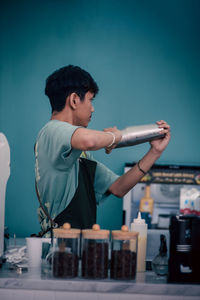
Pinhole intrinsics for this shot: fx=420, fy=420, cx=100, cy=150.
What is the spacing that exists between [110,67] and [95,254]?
3.44 m

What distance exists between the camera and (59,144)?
1522 mm

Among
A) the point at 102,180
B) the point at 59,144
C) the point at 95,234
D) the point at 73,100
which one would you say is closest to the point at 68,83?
the point at 73,100

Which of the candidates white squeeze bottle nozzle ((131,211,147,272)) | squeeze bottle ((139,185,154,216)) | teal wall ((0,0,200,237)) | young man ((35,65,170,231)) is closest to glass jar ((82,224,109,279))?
white squeeze bottle nozzle ((131,211,147,272))

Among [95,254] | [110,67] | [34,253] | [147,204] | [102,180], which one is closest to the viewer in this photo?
[95,254]

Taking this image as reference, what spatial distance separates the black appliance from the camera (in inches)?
52.4

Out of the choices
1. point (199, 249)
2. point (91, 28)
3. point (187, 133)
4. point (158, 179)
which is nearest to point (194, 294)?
point (199, 249)

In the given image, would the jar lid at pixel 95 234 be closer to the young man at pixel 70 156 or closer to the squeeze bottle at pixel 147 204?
the young man at pixel 70 156

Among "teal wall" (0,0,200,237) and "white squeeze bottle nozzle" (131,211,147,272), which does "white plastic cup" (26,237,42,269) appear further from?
"teal wall" (0,0,200,237)

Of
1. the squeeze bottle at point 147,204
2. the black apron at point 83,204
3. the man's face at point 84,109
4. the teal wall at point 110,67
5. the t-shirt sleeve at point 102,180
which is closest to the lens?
the black apron at point 83,204

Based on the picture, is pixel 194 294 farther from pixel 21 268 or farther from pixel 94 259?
pixel 21 268

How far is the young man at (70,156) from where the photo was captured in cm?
153

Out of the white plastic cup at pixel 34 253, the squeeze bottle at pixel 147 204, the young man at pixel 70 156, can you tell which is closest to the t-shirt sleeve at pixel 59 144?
the young man at pixel 70 156

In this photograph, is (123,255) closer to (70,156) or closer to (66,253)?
(66,253)

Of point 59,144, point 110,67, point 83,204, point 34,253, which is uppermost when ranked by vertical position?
point 110,67
